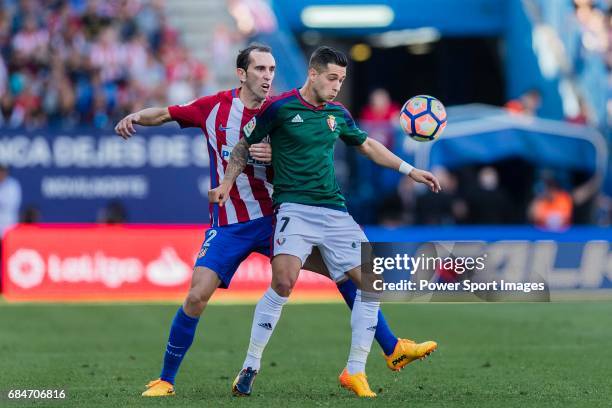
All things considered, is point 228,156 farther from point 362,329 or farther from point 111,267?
point 111,267

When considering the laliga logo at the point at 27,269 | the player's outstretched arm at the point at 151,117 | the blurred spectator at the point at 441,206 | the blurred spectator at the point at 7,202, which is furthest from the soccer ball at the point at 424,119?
the blurred spectator at the point at 7,202

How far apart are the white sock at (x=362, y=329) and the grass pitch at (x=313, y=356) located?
0.86 feet

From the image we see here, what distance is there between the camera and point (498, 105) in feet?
98.8

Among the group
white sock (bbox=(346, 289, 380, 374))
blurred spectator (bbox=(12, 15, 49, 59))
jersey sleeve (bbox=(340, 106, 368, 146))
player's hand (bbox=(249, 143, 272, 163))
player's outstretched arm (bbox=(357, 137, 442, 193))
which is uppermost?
blurred spectator (bbox=(12, 15, 49, 59))

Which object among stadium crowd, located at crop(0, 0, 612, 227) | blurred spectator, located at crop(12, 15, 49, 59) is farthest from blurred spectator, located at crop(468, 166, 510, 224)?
blurred spectator, located at crop(12, 15, 49, 59)

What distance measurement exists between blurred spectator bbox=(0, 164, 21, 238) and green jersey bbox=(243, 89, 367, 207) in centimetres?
1180

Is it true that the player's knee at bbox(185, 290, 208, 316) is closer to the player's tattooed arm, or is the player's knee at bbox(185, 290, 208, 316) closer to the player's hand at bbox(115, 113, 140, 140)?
the player's tattooed arm

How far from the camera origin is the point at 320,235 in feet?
26.6

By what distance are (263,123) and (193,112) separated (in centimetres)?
66

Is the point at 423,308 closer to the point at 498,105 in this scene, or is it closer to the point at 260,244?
the point at 260,244

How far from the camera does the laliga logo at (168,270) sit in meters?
17.9

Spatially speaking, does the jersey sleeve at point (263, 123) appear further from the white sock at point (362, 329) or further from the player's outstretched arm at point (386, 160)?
the white sock at point (362, 329)

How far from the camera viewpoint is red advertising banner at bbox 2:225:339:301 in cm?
1769

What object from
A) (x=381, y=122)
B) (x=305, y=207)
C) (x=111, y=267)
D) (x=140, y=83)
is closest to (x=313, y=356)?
(x=305, y=207)
